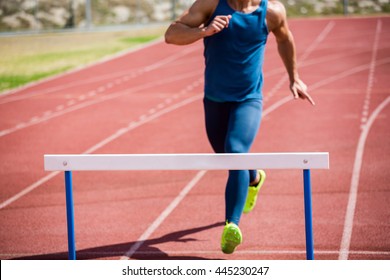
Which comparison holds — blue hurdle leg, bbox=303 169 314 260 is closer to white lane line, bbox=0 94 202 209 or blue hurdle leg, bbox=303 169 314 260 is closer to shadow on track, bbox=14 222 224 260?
shadow on track, bbox=14 222 224 260

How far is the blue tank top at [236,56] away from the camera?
494cm

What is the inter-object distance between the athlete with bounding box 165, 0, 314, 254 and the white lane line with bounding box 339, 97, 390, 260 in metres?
0.78

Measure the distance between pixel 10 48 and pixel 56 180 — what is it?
15.4 meters

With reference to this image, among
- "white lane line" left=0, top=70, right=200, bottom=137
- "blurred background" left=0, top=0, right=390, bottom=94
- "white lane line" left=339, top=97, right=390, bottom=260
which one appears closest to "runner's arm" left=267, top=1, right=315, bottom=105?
"white lane line" left=339, top=97, right=390, bottom=260

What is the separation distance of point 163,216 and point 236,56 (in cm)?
180

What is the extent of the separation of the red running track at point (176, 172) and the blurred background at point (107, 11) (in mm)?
8776

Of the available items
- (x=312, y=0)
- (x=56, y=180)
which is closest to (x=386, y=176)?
(x=56, y=180)

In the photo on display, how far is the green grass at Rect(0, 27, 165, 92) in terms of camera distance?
1780cm

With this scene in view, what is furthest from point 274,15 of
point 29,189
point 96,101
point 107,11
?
point 107,11

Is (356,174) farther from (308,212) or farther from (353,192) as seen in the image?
(308,212)

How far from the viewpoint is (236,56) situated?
16.5ft

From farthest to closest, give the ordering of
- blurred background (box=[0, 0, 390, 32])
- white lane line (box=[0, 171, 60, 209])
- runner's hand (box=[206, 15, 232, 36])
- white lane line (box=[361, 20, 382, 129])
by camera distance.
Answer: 1. blurred background (box=[0, 0, 390, 32])
2. white lane line (box=[361, 20, 382, 129])
3. white lane line (box=[0, 171, 60, 209])
4. runner's hand (box=[206, 15, 232, 36])

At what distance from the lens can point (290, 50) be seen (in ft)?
17.8
